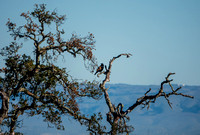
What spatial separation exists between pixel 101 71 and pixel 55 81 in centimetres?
318

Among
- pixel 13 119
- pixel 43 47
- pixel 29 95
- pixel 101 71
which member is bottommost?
pixel 13 119

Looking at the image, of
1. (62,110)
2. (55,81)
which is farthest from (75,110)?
(55,81)

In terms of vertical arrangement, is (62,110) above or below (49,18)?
below

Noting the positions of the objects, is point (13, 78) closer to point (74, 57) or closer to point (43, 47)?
point (43, 47)

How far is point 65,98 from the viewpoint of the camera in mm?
22734

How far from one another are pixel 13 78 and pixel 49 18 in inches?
191

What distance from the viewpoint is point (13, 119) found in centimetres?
2434

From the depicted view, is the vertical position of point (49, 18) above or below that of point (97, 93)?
above

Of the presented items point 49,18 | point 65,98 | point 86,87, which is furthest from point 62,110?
point 49,18

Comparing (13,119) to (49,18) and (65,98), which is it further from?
(49,18)

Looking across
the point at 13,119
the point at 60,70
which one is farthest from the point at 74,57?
the point at 13,119

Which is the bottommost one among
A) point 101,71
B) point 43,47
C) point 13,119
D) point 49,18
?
point 13,119

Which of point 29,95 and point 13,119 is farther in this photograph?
point 13,119

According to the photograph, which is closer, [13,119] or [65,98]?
[65,98]
